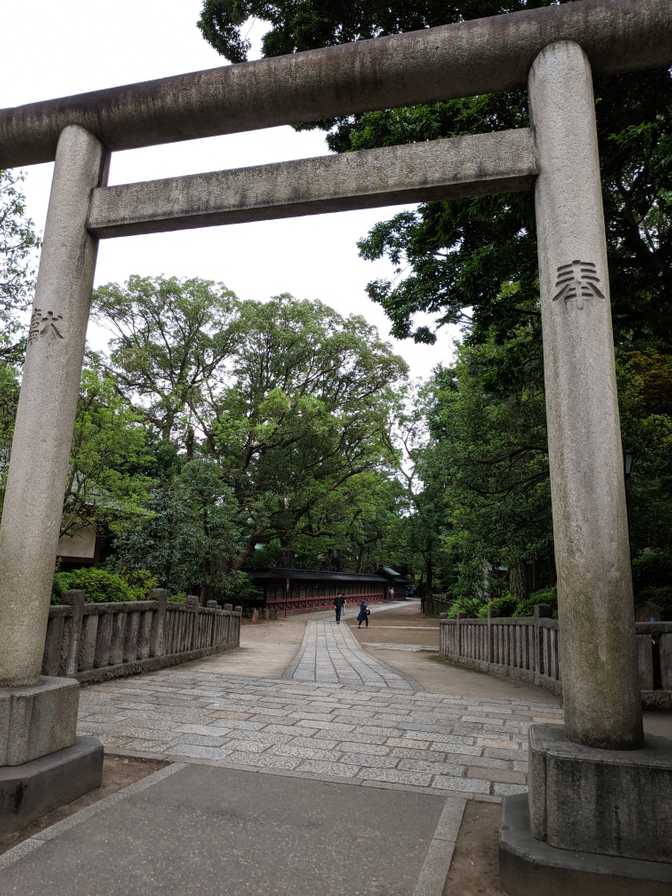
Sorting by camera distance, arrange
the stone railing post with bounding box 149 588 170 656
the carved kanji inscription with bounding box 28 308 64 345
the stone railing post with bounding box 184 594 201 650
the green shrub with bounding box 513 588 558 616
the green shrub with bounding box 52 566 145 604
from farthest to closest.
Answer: the green shrub with bounding box 513 588 558 616 < the stone railing post with bounding box 184 594 201 650 < the stone railing post with bounding box 149 588 170 656 < the green shrub with bounding box 52 566 145 604 < the carved kanji inscription with bounding box 28 308 64 345

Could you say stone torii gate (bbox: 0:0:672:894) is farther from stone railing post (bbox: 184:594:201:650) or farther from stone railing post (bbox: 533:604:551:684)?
stone railing post (bbox: 184:594:201:650)

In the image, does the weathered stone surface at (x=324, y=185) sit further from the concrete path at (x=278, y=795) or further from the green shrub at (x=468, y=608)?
the green shrub at (x=468, y=608)

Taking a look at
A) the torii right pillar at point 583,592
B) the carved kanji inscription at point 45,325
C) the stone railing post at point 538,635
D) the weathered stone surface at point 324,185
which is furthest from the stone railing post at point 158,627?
the torii right pillar at point 583,592

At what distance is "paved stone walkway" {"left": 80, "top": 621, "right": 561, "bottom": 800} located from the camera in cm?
407

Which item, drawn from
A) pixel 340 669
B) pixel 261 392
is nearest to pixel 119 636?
pixel 340 669

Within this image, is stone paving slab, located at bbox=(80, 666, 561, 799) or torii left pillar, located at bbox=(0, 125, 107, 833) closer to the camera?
torii left pillar, located at bbox=(0, 125, 107, 833)

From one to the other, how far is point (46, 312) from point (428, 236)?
240 inches

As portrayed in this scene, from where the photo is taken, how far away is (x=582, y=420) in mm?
2994

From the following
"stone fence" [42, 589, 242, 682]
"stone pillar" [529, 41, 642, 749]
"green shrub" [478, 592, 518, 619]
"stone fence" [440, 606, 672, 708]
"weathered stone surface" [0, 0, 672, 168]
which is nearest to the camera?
"stone pillar" [529, 41, 642, 749]

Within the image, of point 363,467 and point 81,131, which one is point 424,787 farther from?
point 363,467

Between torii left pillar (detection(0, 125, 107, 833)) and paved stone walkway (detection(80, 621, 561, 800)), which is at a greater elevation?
torii left pillar (detection(0, 125, 107, 833))

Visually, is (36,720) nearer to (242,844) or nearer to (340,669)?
(242,844)

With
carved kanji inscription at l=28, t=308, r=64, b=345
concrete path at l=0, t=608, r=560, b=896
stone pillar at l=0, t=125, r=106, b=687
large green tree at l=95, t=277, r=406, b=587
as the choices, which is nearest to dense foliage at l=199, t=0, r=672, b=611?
stone pillar at l=0, t=125, r=106, b=687

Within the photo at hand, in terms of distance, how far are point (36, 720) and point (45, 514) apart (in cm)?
120
